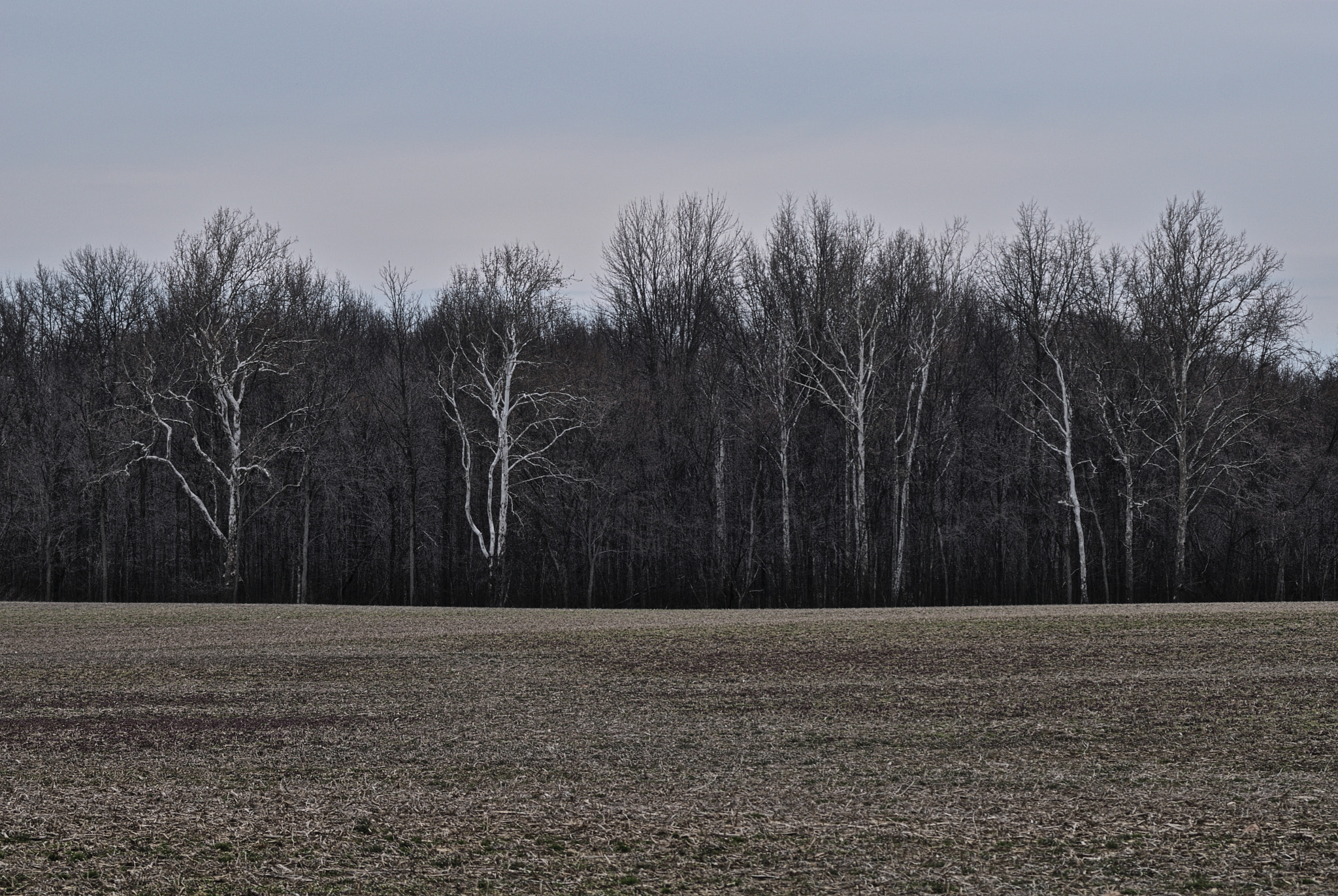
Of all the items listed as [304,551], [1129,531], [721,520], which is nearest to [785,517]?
[721,520]

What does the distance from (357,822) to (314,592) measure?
40.7 m

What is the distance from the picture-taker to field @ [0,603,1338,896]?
277 inches

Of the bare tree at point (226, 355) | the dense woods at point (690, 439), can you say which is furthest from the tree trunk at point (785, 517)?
the bare tree at point (226, 355)

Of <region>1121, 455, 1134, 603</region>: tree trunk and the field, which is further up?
<region>1121, 455, 1134, 603</region>: tree trunk

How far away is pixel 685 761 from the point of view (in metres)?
10.8

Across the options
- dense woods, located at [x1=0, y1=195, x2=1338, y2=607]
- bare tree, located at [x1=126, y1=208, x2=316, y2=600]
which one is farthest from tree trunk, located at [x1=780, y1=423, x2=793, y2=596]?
bare tree, located at [x1=126, y1=208, x2=316, y2=600]

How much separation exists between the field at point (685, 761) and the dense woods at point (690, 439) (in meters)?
19.5

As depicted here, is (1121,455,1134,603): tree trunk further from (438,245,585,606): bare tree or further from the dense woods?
(438,245,585,606): bare tree

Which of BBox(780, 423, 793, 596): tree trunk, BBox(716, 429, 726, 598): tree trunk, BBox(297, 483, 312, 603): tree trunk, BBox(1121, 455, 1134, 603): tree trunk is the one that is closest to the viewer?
BBox(1121, 455, 1134, 603): tree trunk

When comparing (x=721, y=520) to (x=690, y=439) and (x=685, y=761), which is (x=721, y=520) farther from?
(x=685, y=761)

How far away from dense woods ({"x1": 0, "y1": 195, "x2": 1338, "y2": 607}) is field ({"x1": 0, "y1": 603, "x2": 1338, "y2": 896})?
19462mm

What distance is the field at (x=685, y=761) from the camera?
7031mm

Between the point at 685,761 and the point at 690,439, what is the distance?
3505 centimetres

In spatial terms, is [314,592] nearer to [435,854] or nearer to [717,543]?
[717,543]
